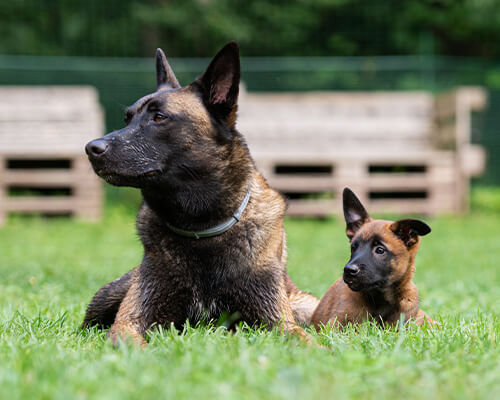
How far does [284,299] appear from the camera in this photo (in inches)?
124

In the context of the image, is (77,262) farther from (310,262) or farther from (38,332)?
(38,332)

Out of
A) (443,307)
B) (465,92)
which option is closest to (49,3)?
(465,92)

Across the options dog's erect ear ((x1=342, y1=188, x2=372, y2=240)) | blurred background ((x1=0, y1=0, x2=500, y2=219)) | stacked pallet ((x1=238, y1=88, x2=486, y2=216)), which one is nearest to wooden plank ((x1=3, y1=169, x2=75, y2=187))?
stacked pallet ((x1=238, y1=88, x2=486, y2=216))

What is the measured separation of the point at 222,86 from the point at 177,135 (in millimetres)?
367

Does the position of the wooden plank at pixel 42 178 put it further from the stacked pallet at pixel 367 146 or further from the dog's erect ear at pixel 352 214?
the dog's erect ear at pixel 352 214

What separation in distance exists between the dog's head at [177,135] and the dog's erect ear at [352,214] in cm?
100

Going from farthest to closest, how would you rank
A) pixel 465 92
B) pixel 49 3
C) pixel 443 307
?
pixel 49 3 → pixel 465 92 → pixel 443 307

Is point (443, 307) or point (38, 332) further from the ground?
point (38, 332)

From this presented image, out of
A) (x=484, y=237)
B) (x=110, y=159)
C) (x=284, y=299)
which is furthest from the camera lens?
(x=484, y=237)

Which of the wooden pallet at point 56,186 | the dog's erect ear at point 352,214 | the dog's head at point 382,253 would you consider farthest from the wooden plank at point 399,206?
the dog's head at point 382,253

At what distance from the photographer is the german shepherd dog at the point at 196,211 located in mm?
3008

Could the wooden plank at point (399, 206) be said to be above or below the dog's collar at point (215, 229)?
below

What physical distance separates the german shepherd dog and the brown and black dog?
0.50 m

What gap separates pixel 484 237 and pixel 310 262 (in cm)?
395
